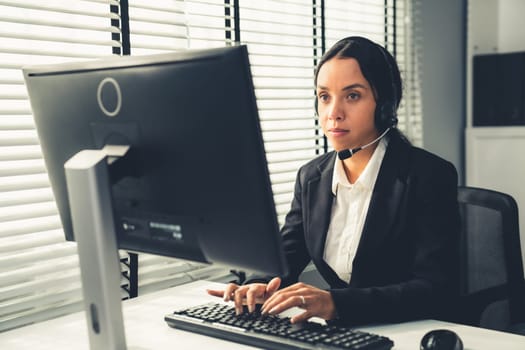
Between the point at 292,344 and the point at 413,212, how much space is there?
Answer: 609 mm

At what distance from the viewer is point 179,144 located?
94 cm

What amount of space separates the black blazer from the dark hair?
0.27 ft

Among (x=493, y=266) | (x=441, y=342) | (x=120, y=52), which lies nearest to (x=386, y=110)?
(x=493, y=266)

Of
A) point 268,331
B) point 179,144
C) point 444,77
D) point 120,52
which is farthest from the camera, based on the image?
point 444,77

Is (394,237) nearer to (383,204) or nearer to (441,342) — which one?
(383,204)

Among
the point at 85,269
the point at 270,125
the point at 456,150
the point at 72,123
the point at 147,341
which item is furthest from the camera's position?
the point at 456,150

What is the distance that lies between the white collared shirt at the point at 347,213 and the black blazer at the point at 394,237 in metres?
0.02

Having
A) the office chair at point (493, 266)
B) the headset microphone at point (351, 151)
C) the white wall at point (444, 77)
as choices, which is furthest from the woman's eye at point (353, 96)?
the white wall at point (444, 77)

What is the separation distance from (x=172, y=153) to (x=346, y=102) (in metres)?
0.73

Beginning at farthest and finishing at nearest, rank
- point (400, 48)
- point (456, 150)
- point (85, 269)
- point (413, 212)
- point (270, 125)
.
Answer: point (456, 150) → point (400, 48) → point (270, 125) → point (413, 212) → point (85, 269)

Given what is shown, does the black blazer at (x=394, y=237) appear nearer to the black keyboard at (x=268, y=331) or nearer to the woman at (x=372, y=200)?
the woman at (x=372, y=200)

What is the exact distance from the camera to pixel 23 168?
1.65 meters

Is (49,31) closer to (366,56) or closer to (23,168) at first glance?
(23,168)

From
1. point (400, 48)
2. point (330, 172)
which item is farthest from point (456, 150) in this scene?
point (330, 172)
